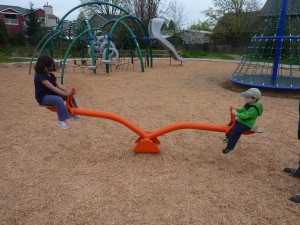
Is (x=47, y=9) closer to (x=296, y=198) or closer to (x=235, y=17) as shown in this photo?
(x=235, y=17)

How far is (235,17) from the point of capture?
93.5 feet

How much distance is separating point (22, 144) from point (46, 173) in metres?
1.11

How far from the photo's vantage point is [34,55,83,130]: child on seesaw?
3213 millimetres

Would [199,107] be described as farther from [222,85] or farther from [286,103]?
[222,85]

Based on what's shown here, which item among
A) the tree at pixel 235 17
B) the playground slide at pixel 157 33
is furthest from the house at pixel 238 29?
the playground slide at pixel 157 33

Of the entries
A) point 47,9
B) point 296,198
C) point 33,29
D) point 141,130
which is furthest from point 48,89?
point 47,9

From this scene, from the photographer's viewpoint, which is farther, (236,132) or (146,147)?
(146,147)

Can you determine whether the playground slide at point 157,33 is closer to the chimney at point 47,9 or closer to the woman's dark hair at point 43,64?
the woman's dark hair at point 43,64

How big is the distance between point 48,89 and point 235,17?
29002 millimetres

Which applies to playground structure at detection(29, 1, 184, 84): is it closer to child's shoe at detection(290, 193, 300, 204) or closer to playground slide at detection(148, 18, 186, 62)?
playground slide at detection(148, 18, 186, 62)

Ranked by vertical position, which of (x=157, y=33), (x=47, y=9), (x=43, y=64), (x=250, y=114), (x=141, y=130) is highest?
(x=47, y=9)

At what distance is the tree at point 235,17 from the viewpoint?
2788 centimetres

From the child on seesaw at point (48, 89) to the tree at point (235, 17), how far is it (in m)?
27.4

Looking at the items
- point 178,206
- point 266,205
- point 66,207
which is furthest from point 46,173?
point 266,205
